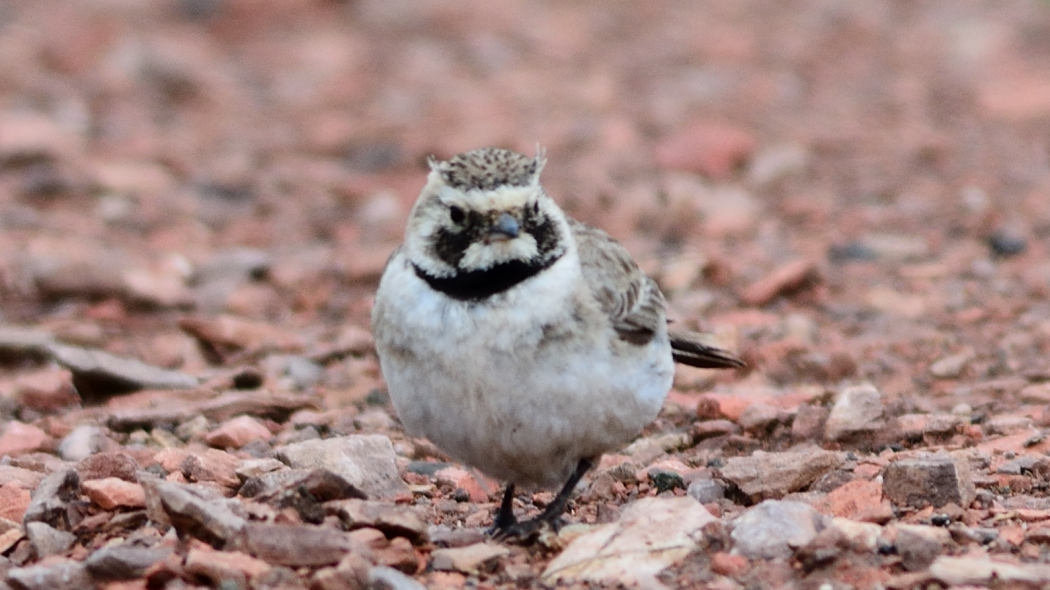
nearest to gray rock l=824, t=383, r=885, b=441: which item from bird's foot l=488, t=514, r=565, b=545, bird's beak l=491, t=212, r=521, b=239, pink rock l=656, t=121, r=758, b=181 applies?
bird's foot l=488, t=514, r=565, b=545

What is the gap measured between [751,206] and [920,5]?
8.11 metres

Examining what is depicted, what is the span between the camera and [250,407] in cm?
732

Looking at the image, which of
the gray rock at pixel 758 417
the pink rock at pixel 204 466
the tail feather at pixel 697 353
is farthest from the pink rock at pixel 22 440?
the gray rock at pixel 758 417

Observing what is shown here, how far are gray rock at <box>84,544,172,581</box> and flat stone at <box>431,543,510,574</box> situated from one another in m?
0.89

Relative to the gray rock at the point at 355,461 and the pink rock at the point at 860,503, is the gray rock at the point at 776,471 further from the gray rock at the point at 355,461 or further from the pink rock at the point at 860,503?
the gray rock at the point at 355,461

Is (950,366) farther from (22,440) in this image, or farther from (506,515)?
(22,440)

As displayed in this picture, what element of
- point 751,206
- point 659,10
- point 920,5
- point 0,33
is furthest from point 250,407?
point 920,5

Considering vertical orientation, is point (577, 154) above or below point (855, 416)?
below

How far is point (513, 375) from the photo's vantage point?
17.5 feet

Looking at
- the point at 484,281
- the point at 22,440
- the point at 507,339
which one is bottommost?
the point at 22,440

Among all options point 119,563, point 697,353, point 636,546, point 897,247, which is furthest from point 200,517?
point 897,247

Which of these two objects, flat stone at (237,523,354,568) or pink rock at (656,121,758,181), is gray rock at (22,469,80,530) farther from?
pink rock at (656,121,758,181)

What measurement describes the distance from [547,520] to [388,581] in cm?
103

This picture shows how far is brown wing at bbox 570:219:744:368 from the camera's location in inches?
228
